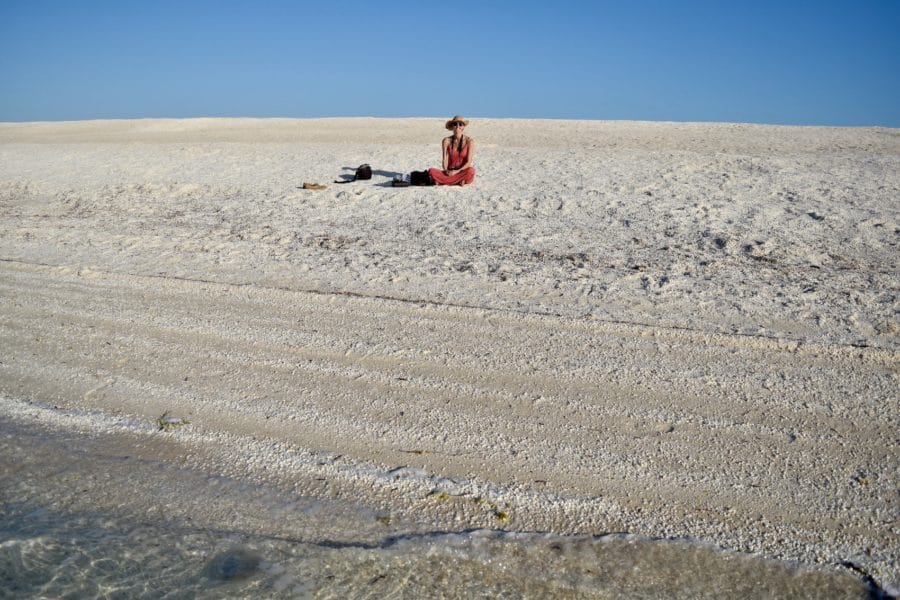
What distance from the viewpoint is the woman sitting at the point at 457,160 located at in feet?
35.8

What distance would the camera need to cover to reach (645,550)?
115 inches

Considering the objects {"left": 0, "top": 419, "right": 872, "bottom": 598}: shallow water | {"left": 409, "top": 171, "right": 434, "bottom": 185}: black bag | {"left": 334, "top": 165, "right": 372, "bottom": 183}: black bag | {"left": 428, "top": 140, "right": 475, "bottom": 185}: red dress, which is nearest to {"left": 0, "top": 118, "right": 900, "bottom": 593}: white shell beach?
{"left": 0, "top": 419, "right": 872, "bottom": 598}: shallow water

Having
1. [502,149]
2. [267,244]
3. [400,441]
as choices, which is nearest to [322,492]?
[400,441]

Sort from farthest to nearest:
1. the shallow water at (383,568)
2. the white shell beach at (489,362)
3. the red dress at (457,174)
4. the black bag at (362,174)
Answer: the black bag at (362,174) < the red dress at (457,174) < the white shell beach at (489,362) < the shallow water at (383,568)

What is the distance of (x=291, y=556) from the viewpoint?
118 inches

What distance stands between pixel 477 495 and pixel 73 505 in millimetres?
1919

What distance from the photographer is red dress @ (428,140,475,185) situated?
10.9 metres

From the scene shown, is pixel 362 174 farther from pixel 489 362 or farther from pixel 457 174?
pixel 489 362

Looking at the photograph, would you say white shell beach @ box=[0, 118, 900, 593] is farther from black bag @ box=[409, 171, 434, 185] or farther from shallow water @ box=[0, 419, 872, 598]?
black bag @ box=[409, 171, 434, 185]

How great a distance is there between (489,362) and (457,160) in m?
7.23

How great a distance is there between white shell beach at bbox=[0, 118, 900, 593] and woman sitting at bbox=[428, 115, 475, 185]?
77 cm

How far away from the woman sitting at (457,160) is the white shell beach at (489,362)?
766 millimetres

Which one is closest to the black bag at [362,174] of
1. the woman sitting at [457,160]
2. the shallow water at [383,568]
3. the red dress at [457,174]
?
the woman sitting at [457,160]

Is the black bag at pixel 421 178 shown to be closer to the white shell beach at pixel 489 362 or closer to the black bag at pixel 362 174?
the white shell beach at pixel 489 362
